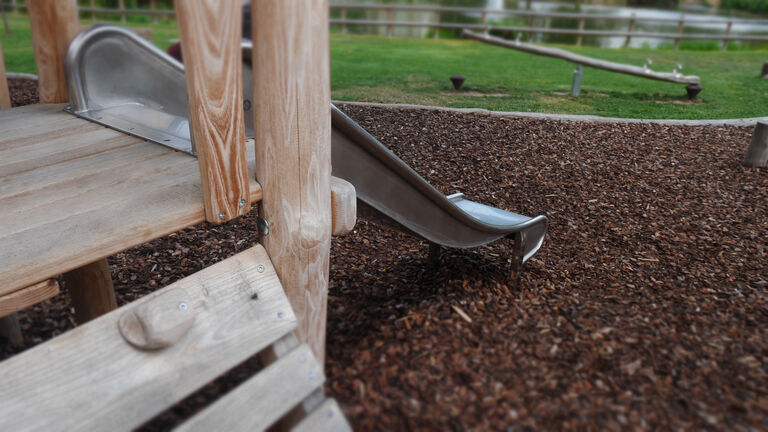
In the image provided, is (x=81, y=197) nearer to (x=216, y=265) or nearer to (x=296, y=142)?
(x=216, y=265)

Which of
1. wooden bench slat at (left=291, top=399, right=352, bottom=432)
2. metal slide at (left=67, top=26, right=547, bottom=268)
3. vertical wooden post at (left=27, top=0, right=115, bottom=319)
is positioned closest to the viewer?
A: wooden bench slat at (left=291, top=399, right=352, bottom=432)

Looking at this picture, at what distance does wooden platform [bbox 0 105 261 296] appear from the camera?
1617 millimetres

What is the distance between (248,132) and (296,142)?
97cm

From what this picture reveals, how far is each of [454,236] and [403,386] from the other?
3.10 ft

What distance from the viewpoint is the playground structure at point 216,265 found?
156 centimetres

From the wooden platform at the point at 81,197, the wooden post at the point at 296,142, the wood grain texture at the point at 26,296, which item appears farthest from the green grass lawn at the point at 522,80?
the wood grain texture at the point at 26,296

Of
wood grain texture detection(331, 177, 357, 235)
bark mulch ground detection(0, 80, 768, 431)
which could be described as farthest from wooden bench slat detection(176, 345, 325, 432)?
wood grain texture detection(331, 177, 357, 235)

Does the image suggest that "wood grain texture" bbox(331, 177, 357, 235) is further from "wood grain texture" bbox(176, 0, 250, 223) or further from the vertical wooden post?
the vertical wooden post

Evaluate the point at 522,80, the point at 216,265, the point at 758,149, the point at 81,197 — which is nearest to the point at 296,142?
the point at 216,265

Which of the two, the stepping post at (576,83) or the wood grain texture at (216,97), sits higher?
the wood grain texture at (216,97)

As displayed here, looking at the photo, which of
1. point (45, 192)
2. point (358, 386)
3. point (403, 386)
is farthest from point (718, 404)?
point (45, 192)

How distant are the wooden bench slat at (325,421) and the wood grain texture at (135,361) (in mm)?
282

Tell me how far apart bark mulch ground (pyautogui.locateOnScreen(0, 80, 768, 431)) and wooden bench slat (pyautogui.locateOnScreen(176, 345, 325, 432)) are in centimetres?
29

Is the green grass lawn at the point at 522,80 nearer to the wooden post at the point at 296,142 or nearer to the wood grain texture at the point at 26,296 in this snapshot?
the wooden post at the point at 296,142
